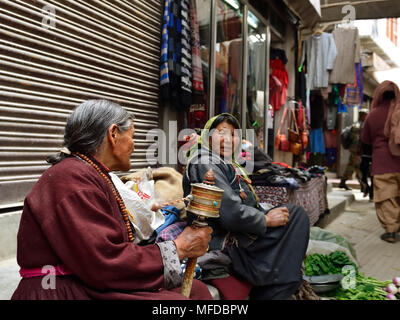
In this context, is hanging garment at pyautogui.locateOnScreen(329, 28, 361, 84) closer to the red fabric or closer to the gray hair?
the red fabric

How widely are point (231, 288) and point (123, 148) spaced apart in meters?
1.48

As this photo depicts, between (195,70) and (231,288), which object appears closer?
(231,288)

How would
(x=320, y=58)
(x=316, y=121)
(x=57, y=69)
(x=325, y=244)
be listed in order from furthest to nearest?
(x=316, y=121) → (x=320, y=58) → (x=325, y=244) → (x=57, y=69)

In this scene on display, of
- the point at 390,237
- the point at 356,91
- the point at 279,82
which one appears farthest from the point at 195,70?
the point at 356,91

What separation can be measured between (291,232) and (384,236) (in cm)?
332

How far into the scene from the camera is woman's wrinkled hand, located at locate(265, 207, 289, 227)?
2537 mm

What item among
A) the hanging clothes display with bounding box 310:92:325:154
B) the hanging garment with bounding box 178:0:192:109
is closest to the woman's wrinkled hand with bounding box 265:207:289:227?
the hanging garment with bounding box 178:0:192:109

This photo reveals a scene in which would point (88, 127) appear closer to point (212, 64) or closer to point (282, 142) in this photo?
point (212, 64)

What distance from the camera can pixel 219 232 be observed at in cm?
255

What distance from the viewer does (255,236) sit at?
99.8 inches

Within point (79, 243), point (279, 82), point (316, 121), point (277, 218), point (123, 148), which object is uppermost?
point (279, 82)

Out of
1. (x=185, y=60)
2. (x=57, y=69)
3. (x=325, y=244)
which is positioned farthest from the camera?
(x=185, y=60)

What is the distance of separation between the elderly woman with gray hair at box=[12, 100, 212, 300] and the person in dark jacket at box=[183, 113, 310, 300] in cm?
96

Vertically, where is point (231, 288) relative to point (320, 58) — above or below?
below
